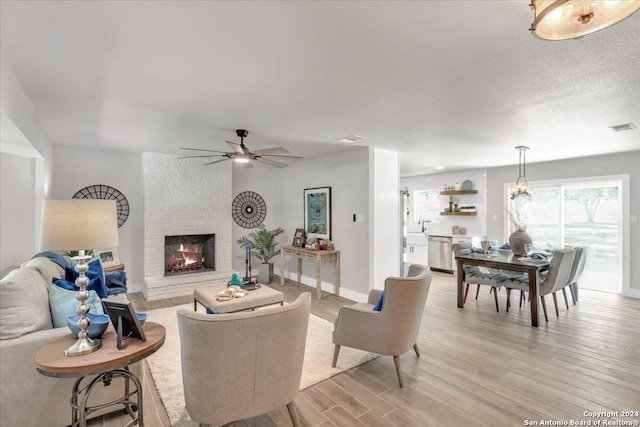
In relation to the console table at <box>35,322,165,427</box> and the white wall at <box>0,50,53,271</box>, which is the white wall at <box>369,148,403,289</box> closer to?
the console table at <box>35,322,165,427</box>

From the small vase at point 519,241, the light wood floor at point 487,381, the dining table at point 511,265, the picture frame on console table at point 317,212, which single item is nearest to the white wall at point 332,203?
the picture frame on console table at point 317,212

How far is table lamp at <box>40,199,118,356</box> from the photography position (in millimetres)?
1742

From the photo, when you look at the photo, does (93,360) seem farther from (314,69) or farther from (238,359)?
(314,69)

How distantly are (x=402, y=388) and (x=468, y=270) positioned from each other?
275cm

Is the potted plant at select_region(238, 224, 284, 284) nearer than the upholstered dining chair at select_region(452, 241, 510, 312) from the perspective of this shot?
No

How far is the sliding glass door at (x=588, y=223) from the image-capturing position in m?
5.48

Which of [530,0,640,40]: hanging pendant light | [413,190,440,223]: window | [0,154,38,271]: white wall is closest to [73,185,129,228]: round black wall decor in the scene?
[0,154,38,271]: white wall

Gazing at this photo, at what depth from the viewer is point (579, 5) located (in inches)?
42.0

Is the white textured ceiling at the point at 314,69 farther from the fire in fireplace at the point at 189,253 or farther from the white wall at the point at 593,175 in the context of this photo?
the fire in fireplace at the point at 189,253

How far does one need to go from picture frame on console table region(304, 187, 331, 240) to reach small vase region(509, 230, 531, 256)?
2854 mm

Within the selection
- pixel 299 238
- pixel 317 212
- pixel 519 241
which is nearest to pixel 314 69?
pixel 317 212

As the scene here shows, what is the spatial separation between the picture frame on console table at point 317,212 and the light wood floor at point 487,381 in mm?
2421

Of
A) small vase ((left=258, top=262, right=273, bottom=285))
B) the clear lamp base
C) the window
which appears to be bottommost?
small vase ((left=258, top=262, right=273, bottom=285))

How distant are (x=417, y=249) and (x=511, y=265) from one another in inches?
153
